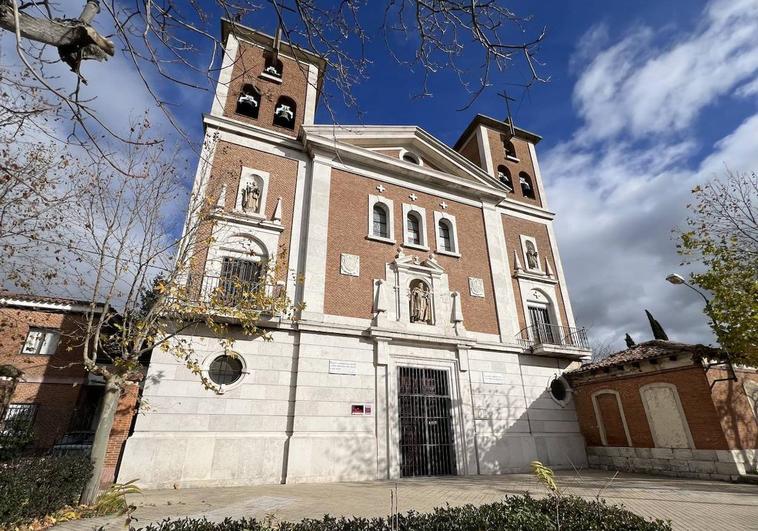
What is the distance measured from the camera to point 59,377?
1773 centimetres

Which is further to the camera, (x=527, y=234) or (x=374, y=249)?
(x=527, y=234)

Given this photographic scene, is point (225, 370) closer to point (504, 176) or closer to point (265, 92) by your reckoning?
point (265, 92)

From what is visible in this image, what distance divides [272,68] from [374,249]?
11.2 meters

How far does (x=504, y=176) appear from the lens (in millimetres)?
23578

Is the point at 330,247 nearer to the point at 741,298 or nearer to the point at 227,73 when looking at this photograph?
the point at 227,73

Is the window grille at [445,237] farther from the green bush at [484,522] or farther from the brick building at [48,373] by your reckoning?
the brick building at [48,373]

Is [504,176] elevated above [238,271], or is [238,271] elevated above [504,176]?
[504,176]

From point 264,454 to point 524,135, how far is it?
949 inches

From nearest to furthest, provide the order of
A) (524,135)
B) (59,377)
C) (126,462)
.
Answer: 1. (126,462)
2. (59,377)
3. (524,135)

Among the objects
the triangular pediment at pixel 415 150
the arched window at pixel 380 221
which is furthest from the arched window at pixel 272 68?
the arched window at pixel 380 221

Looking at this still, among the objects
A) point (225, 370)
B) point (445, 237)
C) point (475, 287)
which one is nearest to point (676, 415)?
point (475, 287)

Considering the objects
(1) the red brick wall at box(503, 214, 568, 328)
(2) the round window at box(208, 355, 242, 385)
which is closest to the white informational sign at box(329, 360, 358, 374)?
(2) the round window at box(208, 355, 242, 385)

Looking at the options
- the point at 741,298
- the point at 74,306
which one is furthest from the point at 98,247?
the point at 741,298

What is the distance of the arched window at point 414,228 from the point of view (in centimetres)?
1808
